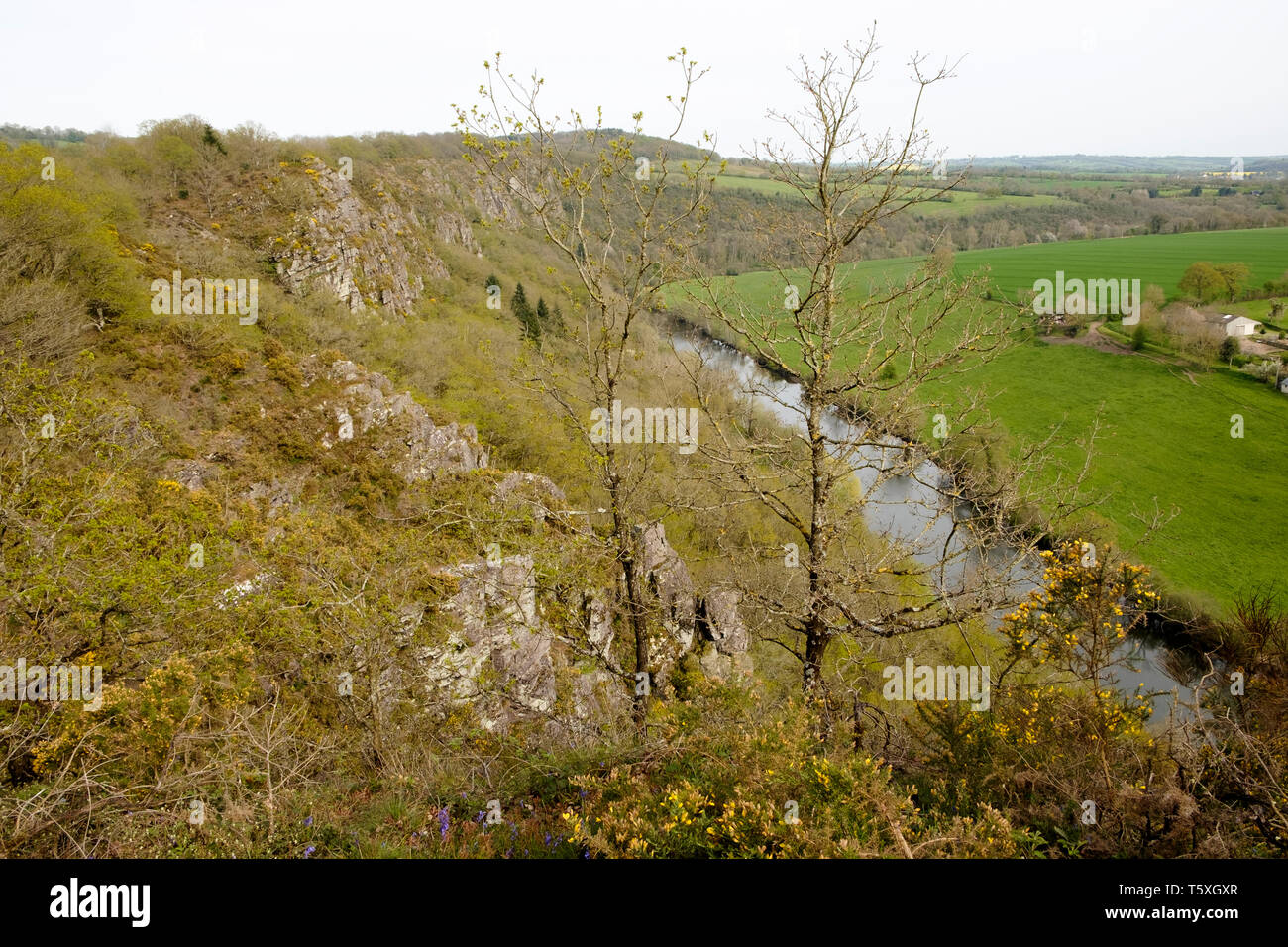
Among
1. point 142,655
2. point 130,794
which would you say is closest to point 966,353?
point 130,794

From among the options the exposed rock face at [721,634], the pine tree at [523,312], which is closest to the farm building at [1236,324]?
the exposed rock face at [721,634]

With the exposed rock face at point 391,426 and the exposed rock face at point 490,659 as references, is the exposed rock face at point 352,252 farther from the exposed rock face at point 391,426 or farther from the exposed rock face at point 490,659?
the exposed rock face at point 490,659

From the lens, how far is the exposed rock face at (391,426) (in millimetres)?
19359

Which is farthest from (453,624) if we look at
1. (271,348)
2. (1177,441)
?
(1177,441)

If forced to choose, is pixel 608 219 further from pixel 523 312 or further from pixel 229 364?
pixel 523 312

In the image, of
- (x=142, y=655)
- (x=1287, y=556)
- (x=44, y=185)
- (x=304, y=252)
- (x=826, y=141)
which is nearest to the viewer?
(x=826, y=141)

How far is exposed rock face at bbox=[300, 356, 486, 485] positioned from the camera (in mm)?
19359

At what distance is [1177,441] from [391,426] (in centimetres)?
5007

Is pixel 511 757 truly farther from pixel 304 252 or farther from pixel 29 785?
pixel 304 252

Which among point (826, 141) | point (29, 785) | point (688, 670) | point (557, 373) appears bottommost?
point (688, 670)

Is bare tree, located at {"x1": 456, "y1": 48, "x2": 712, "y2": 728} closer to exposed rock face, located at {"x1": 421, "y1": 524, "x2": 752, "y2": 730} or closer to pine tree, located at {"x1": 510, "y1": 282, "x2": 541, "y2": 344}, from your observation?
exposed rock face, located at {"x1": 421, "y1": 524, "x2": 752, "y2": 730}

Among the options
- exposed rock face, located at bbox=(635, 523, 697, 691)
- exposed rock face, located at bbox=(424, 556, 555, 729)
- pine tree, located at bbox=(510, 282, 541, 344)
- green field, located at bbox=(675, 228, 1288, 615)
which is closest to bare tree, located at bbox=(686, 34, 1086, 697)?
exposed rock face, located at bbox=(424, 556, 555, 729)

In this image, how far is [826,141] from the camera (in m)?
6.09
